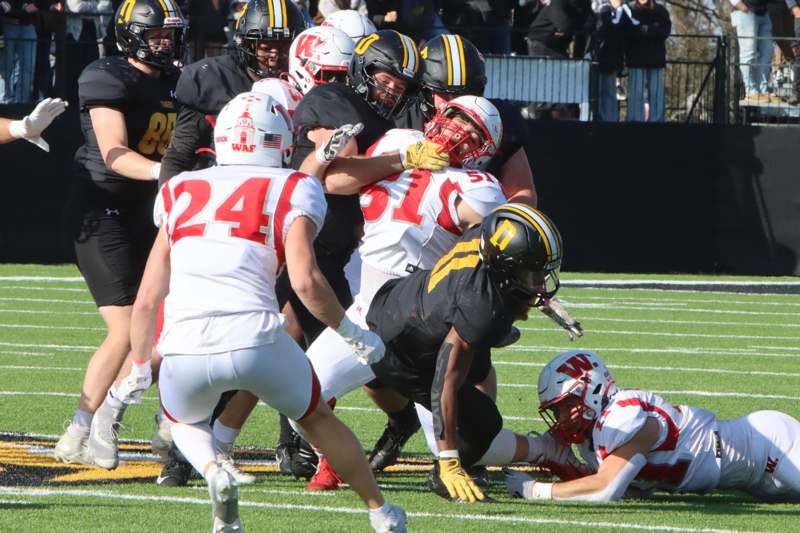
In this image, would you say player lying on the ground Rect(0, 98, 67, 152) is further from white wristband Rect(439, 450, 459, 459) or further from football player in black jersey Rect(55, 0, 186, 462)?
white wristband Rect(439, 450, 459, 459)

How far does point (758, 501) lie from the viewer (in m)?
5.95

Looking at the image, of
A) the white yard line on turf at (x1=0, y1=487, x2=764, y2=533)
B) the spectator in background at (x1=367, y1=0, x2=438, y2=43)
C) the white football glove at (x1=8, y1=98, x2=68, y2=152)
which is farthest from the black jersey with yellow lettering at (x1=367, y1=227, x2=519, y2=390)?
the spectator in background at (x1=367, y1=0, x2=438, y2=43)

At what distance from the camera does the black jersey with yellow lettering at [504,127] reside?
21.2ft

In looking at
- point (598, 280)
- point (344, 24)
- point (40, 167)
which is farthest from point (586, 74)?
point (344, 24)

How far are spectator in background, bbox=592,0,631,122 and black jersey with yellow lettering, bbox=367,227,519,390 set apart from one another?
985cm

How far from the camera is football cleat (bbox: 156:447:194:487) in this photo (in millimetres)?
5789

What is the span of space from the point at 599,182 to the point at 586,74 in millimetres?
1192

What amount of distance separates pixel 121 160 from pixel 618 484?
259 centimetres

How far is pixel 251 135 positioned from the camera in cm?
474

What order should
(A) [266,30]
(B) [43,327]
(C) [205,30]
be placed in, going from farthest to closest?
(C) [205,30]
(B) [43,327]
(A) [266,30]

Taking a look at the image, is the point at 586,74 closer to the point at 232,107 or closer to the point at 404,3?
the point at 404,3

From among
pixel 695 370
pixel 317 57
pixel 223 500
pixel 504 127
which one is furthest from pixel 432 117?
pixel 695 370

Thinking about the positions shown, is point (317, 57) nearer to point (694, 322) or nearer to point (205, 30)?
point (694, 322)

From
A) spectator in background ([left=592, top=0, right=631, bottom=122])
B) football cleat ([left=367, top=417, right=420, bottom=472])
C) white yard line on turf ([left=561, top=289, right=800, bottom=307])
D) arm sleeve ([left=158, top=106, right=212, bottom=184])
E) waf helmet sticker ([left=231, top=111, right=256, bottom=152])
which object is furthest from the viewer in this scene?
spectator in background ([left=592, top=0, right=631, bottom=122])
